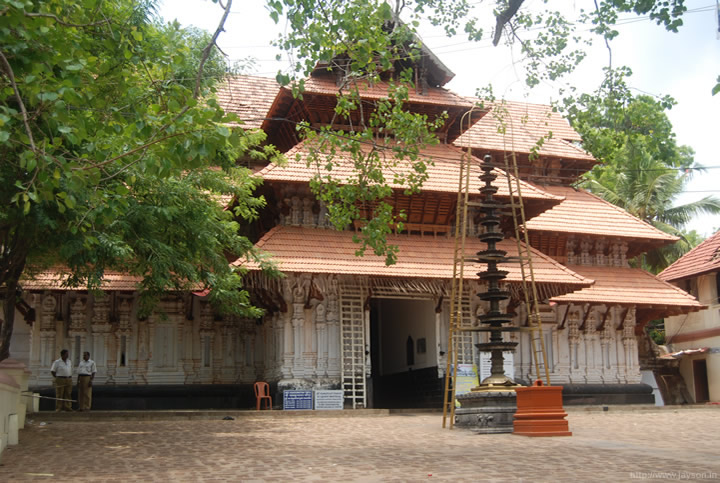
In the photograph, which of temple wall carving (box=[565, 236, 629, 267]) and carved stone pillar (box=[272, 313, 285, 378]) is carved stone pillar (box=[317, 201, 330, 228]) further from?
temple wall carving (box=[565, 236, 629, 267])

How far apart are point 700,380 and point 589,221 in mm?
7441

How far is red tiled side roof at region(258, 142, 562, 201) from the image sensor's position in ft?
52.5

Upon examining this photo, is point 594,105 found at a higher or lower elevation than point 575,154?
lower

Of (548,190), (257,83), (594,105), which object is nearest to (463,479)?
(594,105)

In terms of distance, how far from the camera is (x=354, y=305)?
1667 cm

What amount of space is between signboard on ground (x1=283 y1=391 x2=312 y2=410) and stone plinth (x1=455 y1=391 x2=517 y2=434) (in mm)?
5388

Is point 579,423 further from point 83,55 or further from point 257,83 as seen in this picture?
point 257,83

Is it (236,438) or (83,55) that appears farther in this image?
(236,438)

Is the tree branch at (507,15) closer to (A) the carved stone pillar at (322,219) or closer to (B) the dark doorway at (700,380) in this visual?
(A) the carved stone pillar at (322,219)

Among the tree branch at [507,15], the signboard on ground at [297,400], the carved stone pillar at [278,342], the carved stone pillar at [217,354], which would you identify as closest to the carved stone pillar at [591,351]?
the signboard on ground at [297,400]

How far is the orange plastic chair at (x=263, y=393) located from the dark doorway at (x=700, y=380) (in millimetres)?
14316

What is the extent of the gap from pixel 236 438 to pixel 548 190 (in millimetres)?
13721

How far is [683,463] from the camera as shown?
733 centimetres

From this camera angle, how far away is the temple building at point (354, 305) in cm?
1631
